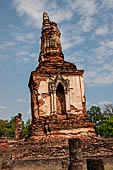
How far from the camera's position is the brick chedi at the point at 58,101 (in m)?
12.0

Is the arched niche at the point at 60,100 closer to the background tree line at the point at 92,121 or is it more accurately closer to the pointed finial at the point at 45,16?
the pointed finial at the point at 45,16

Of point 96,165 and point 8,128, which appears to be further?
point 8,128

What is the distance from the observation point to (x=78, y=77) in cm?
1410

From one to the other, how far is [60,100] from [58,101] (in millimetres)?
166

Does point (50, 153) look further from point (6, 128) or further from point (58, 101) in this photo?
point (6, 128)

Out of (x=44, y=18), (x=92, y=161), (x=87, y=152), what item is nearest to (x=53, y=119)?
(x=87, y=152)

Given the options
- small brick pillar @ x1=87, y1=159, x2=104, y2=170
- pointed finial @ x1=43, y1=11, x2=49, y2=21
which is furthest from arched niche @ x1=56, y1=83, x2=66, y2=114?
small brick pillar @ x1=87, y1=159, x2=104, y2=170

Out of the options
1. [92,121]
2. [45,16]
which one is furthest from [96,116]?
[45,16]

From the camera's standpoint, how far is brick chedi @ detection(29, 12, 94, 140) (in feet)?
39.4

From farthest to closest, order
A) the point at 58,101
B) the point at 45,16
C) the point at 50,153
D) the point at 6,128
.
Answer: the point at 6,128 < the point at 45,16 < the point at 58,101 < the point at 50,153

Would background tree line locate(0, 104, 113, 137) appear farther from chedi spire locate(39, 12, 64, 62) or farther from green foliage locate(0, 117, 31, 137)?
chedi spire locate(39, 12, 64, 62)

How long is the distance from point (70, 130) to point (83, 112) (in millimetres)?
1938

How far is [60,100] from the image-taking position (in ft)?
44.4

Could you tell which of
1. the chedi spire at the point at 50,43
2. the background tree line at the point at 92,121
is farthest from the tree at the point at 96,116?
the chedi spire at the point at 50,43
